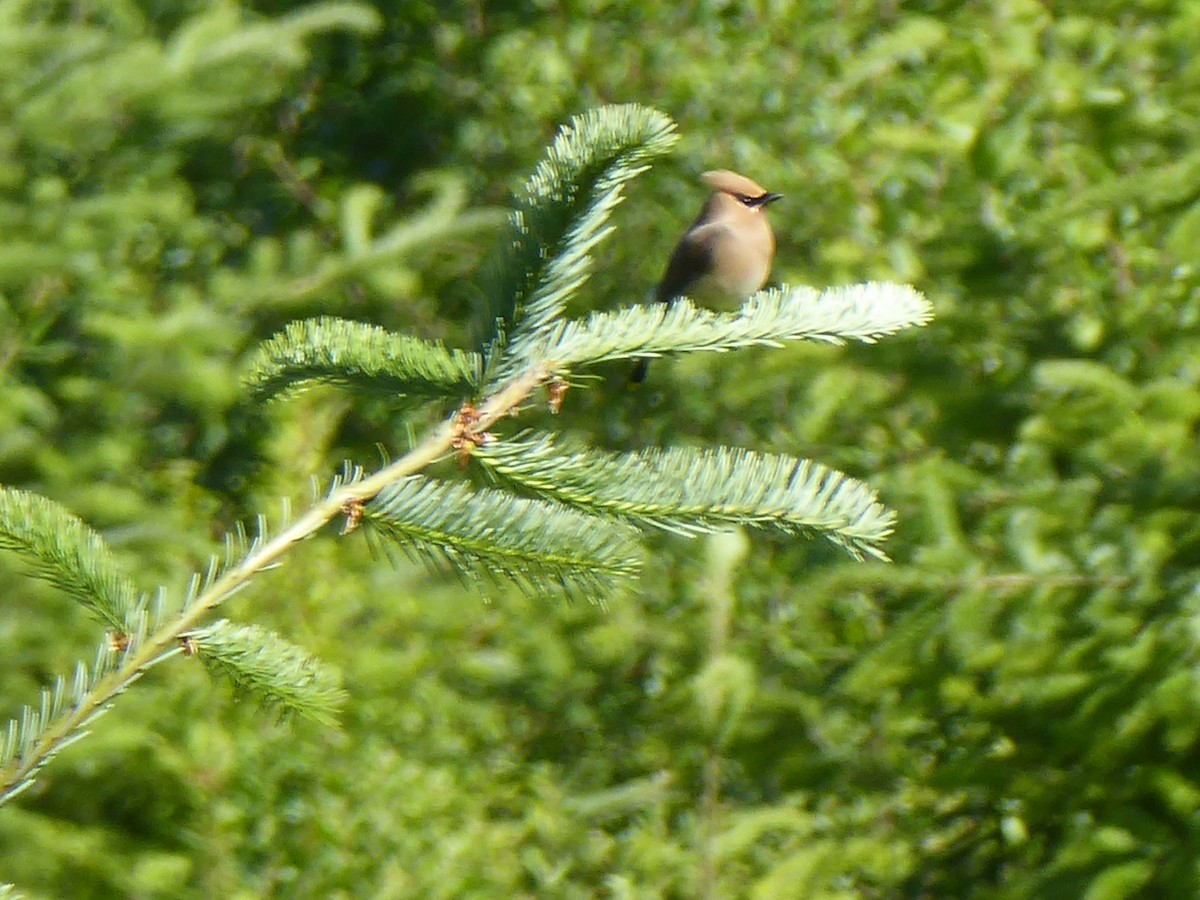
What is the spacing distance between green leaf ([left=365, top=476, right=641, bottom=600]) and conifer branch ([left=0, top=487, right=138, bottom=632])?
181mm

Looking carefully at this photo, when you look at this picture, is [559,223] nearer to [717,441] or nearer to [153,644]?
[153,644]

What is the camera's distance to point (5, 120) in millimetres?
4078

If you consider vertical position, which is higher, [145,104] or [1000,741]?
[145,104]

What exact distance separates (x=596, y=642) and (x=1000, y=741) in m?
1.10

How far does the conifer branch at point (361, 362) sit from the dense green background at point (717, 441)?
1986 millimetres

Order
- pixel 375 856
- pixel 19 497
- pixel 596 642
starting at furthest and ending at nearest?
pixel 596 642 → pixel 375 856 → pixel 19 497

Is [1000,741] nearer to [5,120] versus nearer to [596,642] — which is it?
[596,642]

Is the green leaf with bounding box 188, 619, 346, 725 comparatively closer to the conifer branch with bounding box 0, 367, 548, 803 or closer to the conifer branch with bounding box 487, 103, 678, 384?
the conifer branch with bounding box 0, 367, 548, 803

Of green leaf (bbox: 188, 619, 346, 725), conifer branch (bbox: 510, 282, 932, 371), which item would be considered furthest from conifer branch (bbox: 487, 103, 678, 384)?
green leaf (bbox: 188, 619, 346, 725)

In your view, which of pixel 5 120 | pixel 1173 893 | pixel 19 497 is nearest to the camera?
pixel 19 497

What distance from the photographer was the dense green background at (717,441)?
3324 mm

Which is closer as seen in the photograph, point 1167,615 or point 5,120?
point 1167,615

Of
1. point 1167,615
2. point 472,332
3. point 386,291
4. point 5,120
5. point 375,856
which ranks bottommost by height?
point 375,856

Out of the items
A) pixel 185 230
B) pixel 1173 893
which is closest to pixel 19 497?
pixel 1173 893
